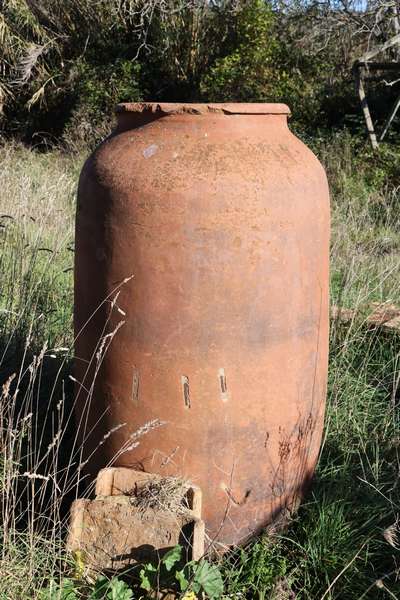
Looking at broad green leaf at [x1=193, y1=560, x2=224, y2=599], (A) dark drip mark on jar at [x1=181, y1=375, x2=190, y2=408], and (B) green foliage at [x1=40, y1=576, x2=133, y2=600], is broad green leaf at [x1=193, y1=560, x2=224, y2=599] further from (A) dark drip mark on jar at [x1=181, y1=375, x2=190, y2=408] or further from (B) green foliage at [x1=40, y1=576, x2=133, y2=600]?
(A) dark drip mark on jar at [x1=181, y1=375, x2=190, y2=408]

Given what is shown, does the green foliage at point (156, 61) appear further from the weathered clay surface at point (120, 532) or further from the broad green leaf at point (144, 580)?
the broad green leaf at point (144, 580)

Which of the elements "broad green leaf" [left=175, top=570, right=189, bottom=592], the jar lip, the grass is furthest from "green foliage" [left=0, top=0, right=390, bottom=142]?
"broad green leaf" [left=175, top=570, right=189, bottom=592]

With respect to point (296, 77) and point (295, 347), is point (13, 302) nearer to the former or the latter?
point (295, 347)

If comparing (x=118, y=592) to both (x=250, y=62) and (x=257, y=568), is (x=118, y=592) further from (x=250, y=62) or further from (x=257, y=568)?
(x=250, y=62)

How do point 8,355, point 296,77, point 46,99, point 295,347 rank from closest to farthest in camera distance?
point 295,347, point 8,355, point 296,77, point 46,99

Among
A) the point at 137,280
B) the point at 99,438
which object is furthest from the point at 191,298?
the point at 99,438

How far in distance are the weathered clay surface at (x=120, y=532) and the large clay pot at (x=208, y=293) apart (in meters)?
0.18

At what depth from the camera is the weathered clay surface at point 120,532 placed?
2119 mm

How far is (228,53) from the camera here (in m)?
12.4

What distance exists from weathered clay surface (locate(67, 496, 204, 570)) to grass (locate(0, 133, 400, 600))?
2.8 inches

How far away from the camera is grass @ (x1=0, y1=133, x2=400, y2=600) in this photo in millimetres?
2104

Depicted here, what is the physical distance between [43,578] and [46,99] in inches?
514

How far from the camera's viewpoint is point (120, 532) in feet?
7.06

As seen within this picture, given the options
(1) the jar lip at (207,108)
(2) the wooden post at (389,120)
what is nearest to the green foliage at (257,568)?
(1) the jar lip at (207,108)
